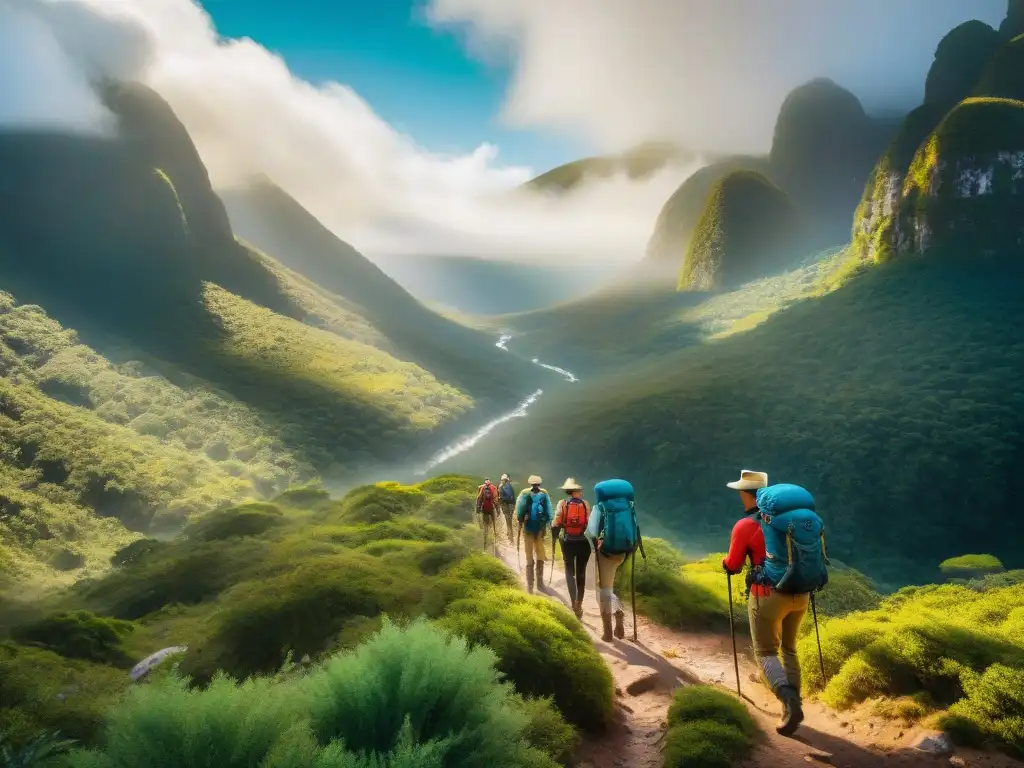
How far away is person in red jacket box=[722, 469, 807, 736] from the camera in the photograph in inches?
258

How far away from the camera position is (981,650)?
6.86m

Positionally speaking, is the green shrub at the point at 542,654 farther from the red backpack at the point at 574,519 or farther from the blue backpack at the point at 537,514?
the blue backpack at the point at 537,514

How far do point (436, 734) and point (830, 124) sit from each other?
212 m

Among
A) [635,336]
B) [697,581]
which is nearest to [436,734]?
[697,581]

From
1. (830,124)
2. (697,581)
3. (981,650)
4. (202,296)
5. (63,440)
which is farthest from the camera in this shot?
(830,124)

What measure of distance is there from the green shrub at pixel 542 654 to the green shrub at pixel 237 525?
1647cm

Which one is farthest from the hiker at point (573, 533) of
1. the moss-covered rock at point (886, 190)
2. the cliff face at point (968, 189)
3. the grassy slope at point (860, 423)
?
the moss-covered rock at point (886, 190)

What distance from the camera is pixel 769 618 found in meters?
6.71

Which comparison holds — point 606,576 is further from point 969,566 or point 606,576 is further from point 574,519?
point 969,566

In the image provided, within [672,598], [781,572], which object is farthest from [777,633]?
[672,598]

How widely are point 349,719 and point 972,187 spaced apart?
103566 millimetres

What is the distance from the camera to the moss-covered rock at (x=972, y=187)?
2928 inches

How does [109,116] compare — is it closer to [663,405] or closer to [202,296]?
[202,296]

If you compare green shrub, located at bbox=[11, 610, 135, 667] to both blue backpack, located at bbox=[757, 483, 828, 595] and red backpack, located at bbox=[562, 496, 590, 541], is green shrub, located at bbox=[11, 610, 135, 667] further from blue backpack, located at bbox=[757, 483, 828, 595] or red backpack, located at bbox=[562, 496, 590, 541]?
blue backpack, located at bbox=[757, 483, 828, 595]
